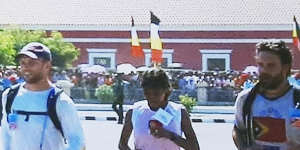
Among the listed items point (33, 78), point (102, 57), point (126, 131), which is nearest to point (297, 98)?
point (126, 131)

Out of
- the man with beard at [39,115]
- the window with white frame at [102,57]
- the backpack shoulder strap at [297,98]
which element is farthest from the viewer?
the window with white frame at [102,57]

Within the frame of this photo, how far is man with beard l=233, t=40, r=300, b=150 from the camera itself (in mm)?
3988

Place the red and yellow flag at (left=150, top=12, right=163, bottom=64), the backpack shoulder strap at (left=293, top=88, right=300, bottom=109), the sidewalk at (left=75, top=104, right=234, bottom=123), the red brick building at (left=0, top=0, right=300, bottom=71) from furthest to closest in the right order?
the red brick building at (left=0, top=0, right=300, bottom=71) → the sidewalk at (left=75, top=104, right=234, bottom=123) → the red and yellow flag at (left=150, top=12, right=163, bottom=64) → the backpack shoulder strap at (left=293, top=88, right=300, bottom=109)

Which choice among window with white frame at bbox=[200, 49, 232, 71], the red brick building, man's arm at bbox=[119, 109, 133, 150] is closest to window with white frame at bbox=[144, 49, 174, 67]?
the red brick building

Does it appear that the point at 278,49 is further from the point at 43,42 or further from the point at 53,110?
the point at 43,42

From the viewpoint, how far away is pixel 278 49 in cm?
405

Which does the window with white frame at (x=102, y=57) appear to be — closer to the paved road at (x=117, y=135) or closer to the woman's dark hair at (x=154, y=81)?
the paved road at (x=117, y=135)

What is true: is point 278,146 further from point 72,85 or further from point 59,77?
point 59,77

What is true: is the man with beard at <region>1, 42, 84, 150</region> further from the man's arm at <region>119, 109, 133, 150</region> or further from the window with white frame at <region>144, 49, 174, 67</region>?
the window with white frame at <region>144, 49, 174, 67</region>

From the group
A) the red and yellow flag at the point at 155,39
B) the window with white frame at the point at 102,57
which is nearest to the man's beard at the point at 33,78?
Result: the red and yellow flag at the point at 155,39

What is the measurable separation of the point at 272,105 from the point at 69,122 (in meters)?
1.13

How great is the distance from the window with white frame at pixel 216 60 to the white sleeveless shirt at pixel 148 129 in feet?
104

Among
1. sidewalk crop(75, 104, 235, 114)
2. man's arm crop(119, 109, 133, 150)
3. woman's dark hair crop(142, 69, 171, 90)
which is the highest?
woman's dark hair crop(142, 69, 171, 90)

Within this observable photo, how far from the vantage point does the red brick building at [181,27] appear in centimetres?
3581
